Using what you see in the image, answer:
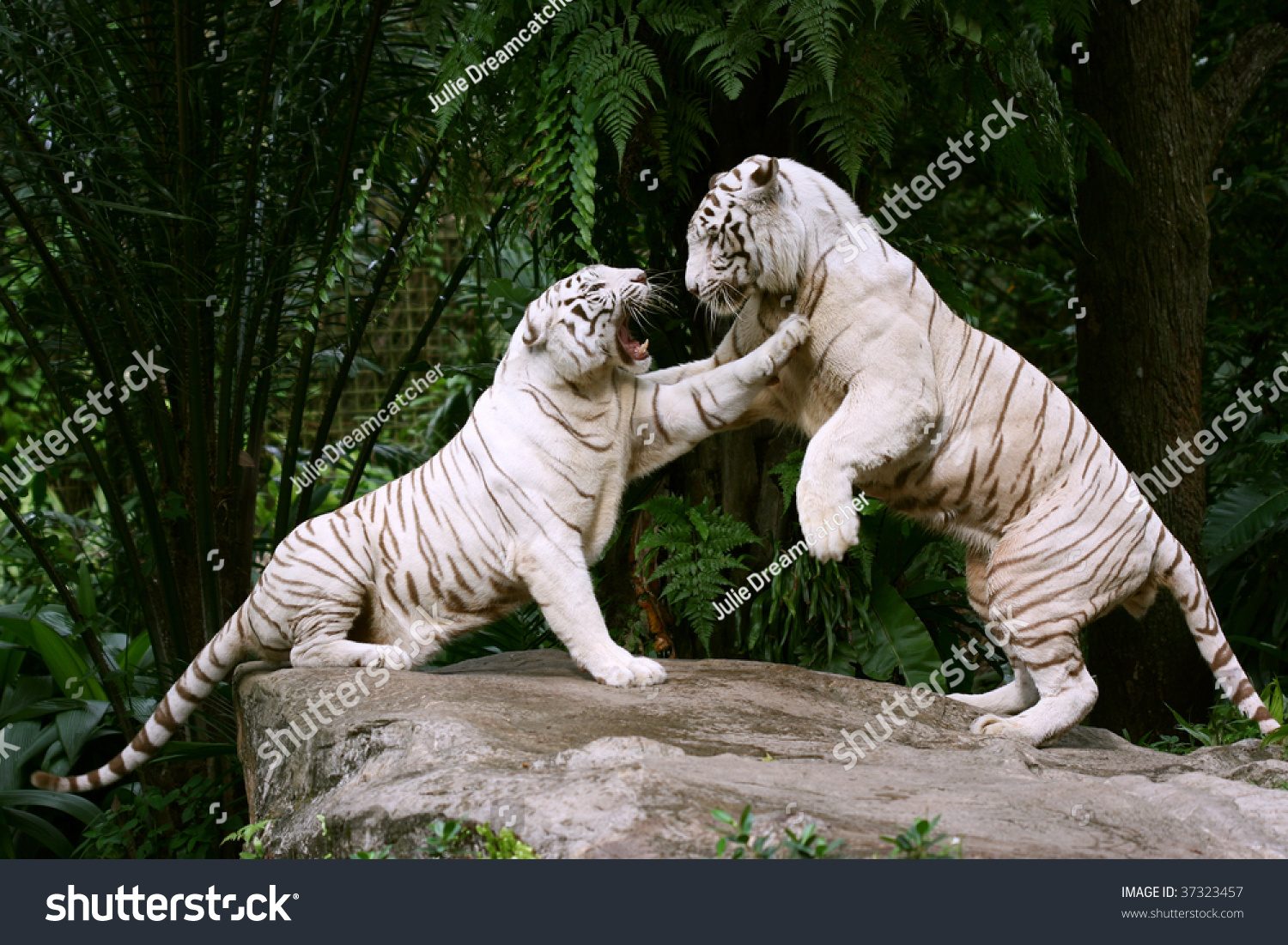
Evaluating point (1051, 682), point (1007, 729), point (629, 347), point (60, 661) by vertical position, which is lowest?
point (1007, 729)

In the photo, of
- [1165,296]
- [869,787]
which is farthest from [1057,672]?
[1165,296]

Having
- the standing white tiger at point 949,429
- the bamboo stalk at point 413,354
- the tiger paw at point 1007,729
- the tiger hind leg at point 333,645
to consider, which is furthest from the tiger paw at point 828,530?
the bamboo stalk at point 413,354

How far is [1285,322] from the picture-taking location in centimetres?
569

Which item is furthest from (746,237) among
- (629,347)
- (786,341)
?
(629,347)

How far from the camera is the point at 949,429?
330cm

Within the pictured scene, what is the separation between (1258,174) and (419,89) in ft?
14.1

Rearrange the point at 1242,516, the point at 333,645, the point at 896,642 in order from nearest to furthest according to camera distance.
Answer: the point at 333,645 → the point at 896,642 → the point at 1242,516

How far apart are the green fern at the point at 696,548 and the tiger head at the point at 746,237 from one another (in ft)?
3.36

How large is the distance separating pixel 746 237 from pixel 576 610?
1.21 metres

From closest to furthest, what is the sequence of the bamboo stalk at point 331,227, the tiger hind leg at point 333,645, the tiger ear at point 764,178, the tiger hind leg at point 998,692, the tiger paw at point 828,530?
the tiger paw at point 828,530, the tiger ear at point 764,178, the tiger hind leg at point 333,645, the tiger hind leg at point 998,692, the bamboo stalk at point 331,227

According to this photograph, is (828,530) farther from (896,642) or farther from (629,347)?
(896,642)

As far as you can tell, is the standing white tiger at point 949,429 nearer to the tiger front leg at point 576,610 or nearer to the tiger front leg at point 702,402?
the tiger front leg at point 702,402

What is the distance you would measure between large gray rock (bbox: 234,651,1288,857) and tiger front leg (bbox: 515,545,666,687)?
0.23 ft

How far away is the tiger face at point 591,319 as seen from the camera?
3238 millimetres
